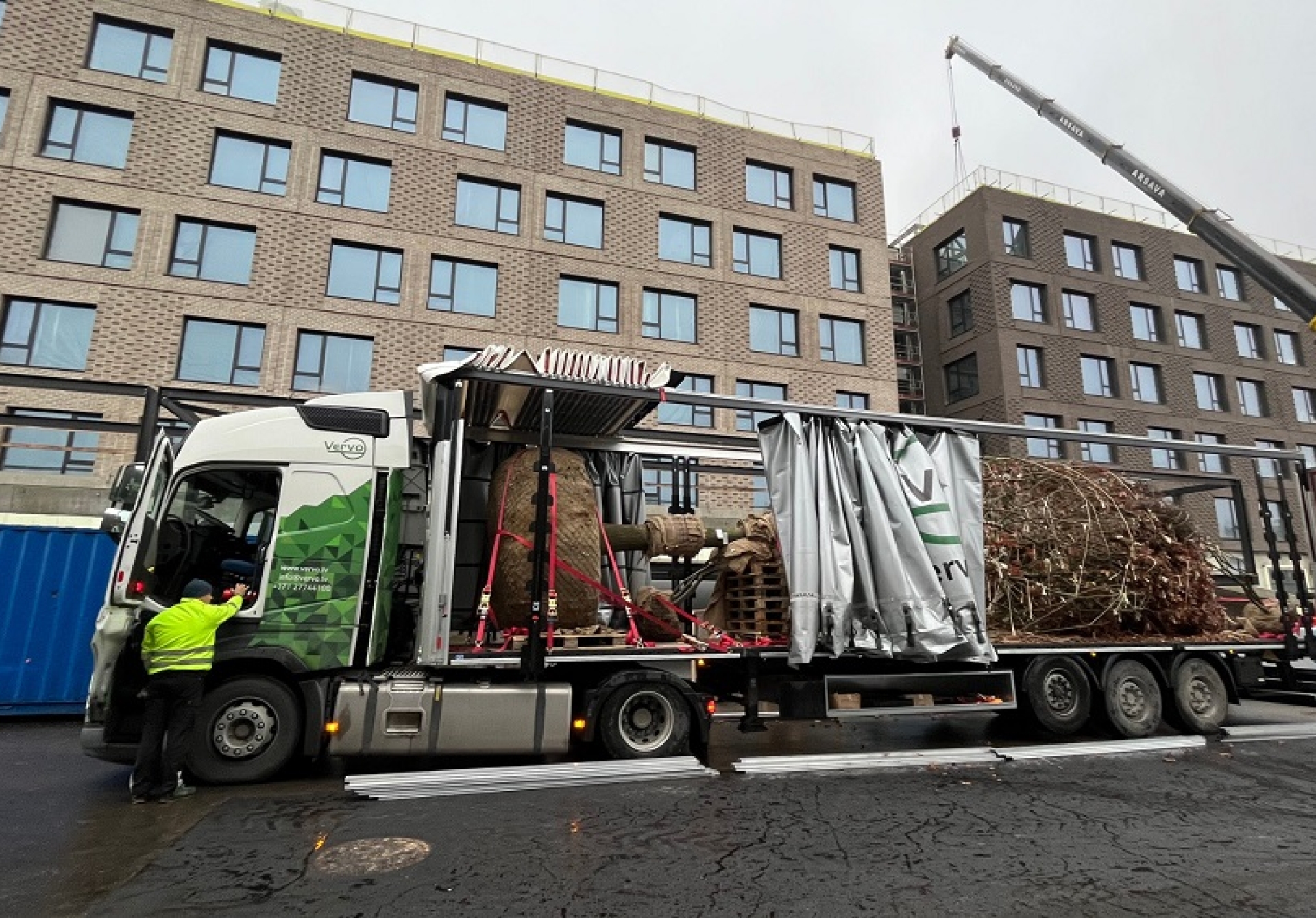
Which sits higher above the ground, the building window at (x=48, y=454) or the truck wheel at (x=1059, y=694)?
the building window at (x=48, y=454)

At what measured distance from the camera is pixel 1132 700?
829 cm

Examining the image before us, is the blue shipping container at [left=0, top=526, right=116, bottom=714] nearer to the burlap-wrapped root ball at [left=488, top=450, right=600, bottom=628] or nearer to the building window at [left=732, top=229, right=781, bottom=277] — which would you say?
the burlap-wrapped root ball at [left=488, top=450, right=600, bottom=628]

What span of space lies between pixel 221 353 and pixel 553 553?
58.6 ft

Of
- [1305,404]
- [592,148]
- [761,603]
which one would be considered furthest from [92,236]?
[1305,404]

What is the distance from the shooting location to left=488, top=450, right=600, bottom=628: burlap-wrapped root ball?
691 cm

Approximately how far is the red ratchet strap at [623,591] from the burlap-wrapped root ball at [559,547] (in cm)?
18

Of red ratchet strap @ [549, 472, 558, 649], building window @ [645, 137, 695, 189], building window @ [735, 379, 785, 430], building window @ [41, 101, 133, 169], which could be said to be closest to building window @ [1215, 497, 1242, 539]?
building window @ [735, 379, 785, 430]

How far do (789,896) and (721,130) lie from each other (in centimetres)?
2752

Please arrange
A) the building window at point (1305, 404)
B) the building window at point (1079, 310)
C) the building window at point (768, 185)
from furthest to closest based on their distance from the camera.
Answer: the building window at point (1305, 404)
the building window at point (1079, 310)
the building window at point (768, 185)

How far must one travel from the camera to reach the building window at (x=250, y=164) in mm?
21578

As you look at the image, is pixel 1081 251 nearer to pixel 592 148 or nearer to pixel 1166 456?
pixel 1166 456

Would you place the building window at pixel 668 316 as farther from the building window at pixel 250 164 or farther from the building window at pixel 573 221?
the building window at pixel 250 164

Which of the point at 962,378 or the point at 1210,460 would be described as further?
the point at 962,378

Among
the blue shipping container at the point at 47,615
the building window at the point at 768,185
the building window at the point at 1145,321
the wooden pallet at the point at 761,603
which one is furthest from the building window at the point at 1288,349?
the blue shipping container at the point at 47,615
